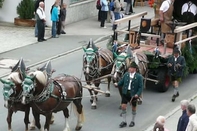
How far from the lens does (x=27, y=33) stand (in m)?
25.0

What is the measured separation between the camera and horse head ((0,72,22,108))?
38.7ft

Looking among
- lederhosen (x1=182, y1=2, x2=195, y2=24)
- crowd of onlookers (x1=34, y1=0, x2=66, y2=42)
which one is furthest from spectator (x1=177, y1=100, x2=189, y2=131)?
crowd of onlookers (x1=34, y1=0, x2=66, y2=42)

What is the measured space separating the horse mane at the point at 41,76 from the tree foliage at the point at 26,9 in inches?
559

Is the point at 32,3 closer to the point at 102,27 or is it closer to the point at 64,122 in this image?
the point at 102,27

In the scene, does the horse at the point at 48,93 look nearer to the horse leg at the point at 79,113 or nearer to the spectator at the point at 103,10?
the horse leg at the point at 79,113

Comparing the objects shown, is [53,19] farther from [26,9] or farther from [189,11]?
[189,11]

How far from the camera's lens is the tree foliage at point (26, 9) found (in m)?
25.9

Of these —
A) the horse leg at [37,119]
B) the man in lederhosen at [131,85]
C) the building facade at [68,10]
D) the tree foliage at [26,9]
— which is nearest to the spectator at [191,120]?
the man in lederhosen at [131,85]

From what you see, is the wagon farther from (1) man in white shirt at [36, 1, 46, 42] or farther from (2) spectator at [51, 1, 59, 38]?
(2) spectator at [51, 1, 59, 38]

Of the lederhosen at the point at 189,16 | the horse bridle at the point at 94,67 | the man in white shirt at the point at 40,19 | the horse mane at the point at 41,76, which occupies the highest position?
the lederhosen at the point at 189,16

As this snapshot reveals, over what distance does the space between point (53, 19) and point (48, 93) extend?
39.8ft

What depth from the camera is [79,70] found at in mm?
19250

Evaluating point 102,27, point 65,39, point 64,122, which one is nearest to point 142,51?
point 64,122

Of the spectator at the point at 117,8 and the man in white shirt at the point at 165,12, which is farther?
the spectator at the point at 117,8
